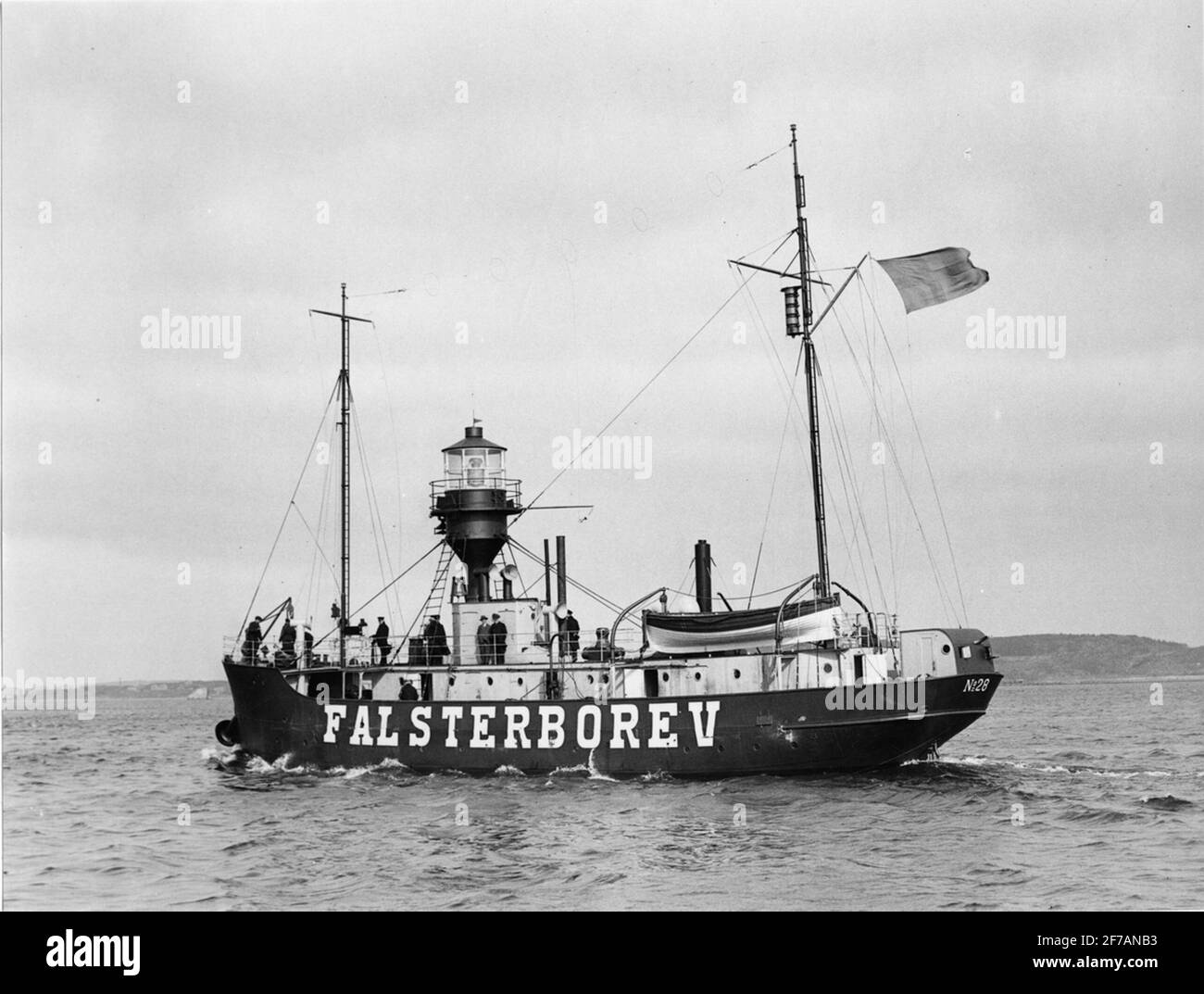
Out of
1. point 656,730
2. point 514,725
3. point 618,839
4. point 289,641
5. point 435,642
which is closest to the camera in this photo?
point 618,839

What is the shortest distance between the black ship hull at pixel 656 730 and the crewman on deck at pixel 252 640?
220 cm

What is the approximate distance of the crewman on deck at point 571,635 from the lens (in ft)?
108

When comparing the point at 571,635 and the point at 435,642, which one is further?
the point at 435,642

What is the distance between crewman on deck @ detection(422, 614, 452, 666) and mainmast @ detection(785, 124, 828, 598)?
10399mm

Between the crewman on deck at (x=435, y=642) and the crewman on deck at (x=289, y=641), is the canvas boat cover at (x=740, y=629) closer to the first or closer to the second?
the crewman on deck at (x=435, y=642)

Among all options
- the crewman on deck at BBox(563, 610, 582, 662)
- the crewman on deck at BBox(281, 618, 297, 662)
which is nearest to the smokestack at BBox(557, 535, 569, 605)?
the crewman on deck at BBox(563, 610, 582, 662)

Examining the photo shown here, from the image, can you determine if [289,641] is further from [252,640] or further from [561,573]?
[561,573]

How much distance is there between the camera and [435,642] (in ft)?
114

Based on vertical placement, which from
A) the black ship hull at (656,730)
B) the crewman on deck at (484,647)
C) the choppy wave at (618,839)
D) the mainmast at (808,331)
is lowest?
the choppy wave at (618,839)

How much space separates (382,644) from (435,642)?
1.49 m

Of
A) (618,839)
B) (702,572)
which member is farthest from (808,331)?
(618,839)

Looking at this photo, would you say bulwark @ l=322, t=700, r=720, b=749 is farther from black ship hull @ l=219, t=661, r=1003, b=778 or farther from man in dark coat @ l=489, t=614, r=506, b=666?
man in dark coat @ l=489, t=614, r=506, b=666

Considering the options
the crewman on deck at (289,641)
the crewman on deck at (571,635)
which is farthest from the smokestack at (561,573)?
the crewman on deck at (289,641)
